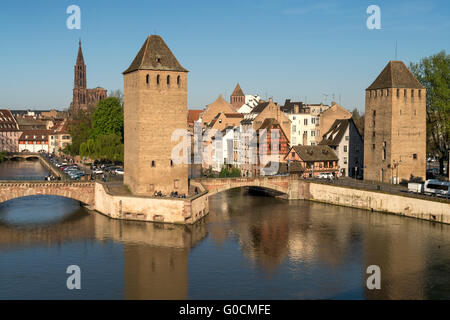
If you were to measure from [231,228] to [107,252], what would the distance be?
11.3 meters

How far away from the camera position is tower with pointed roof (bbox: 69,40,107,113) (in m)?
169

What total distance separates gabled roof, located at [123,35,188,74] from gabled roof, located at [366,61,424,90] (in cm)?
2225

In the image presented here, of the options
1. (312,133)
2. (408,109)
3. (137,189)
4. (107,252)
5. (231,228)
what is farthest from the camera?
(312,133)

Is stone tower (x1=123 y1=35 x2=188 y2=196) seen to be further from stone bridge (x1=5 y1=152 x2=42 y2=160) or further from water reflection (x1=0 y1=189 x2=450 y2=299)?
stone bridge (x1=5 y1=152 x2=42 y2=160)

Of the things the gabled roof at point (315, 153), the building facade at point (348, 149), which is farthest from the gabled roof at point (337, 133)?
the gabled roof at point (315, 153)

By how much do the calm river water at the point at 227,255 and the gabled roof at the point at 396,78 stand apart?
46.8ft

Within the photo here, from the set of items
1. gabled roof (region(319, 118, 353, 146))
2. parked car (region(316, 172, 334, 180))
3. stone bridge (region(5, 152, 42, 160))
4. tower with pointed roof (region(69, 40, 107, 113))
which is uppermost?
tower with pointed roof (region(69, 40, 107, 113))

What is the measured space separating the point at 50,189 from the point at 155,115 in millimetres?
11105

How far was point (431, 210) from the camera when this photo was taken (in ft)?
152

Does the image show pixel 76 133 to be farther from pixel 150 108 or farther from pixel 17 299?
pixel 17 299

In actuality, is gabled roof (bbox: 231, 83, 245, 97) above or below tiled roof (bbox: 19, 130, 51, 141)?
above

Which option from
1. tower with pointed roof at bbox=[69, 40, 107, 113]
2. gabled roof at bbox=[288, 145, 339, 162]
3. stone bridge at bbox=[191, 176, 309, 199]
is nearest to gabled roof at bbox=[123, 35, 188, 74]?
stone bridge at bbox=[191, 176, 309, 199]

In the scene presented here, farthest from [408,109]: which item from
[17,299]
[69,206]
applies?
[17,299]

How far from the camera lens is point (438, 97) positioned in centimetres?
6144
